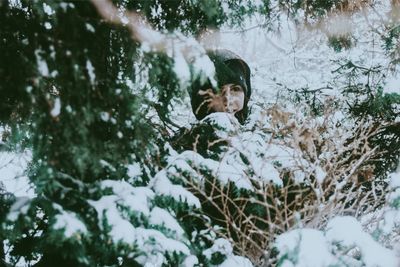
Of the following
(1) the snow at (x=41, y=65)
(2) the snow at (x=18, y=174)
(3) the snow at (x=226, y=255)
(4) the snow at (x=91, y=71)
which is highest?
(1) the snow at (x=41, y=65)

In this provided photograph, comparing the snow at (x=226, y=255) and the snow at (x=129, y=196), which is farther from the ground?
the snow at (x=129, y=196)

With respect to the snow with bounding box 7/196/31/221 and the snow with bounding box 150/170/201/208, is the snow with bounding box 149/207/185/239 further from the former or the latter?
the snow with bounding box 7/196/31/221

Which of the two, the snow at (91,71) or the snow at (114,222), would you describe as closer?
the snow at (91,71)

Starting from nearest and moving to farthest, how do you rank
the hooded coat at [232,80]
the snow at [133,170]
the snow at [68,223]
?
the snow at [68,223] → the snow at [133,170] → the hooded coat at [232,80]

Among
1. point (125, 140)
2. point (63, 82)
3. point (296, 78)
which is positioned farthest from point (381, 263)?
point (296, 78)

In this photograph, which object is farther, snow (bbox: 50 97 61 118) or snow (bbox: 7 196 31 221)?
snow (bbox: 7 196 31 221)

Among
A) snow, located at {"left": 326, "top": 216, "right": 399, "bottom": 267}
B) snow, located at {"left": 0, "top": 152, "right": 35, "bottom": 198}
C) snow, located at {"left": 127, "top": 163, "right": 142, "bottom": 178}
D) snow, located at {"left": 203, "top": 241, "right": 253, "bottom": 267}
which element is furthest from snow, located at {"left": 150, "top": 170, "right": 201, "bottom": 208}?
snow, located at {"left": 326, "top": 216, "right": 399, "bottom": 267}

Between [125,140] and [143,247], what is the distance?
0.77 meters

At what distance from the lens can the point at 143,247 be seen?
2.92m

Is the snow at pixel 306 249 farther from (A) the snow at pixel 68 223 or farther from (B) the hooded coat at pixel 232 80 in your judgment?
(B) the hooded coat at pixel 232 80

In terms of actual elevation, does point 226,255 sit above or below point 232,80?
below

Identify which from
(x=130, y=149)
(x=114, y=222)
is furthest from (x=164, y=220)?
(x=130, y=149)

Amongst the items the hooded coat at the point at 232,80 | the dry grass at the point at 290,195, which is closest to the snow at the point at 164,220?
the dry grass at the point at 290,195

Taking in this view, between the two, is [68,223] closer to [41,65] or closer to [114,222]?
[114,222]
